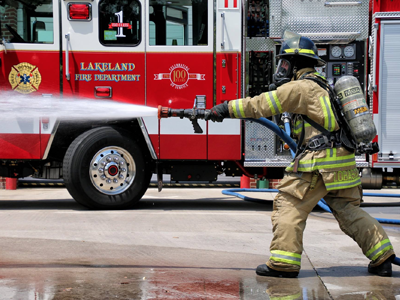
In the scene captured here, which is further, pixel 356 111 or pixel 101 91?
pixel 101 91

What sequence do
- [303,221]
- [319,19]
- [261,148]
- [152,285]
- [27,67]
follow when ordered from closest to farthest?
[152,285] < [303,221] < [27,67] < [319,19] < [261,148]

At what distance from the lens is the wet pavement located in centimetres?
397

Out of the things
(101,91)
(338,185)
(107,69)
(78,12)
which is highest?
(78,12)

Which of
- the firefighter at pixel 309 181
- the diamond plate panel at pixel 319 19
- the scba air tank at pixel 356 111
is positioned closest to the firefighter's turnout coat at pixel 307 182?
the firefighter at pixel 309 181

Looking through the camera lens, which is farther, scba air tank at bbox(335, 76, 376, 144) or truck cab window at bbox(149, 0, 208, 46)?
truck cab window at bbox(149, 0, 208, 46)

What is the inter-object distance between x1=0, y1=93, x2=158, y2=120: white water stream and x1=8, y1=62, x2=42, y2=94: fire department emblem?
0.10m

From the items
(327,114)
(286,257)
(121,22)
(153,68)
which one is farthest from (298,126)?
(121,22)

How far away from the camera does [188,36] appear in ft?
26.0

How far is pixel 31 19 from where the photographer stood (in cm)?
789

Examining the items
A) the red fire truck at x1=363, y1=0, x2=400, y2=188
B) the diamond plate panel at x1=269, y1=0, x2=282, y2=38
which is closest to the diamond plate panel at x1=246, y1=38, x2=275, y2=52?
the diamond plate panel at x1=269, y1=0, x2=282, y2=38

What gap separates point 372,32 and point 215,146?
255 centimetres

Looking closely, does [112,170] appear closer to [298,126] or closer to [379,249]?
[298,126]

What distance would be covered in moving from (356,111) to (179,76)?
151 inches

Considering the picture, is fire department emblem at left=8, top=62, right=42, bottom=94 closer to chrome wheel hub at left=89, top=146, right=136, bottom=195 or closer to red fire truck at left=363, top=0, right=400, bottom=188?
chrome wheel hub at left=89, top=146, right=136, bottom=195
